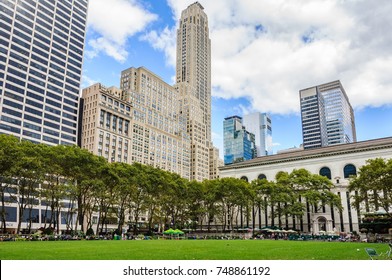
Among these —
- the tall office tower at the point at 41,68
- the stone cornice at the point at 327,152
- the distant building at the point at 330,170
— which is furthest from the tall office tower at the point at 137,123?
the distant building at the point at 330,170

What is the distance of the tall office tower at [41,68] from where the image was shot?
3612 inches

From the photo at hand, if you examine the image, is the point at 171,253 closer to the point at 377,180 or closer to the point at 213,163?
the point at 377,180

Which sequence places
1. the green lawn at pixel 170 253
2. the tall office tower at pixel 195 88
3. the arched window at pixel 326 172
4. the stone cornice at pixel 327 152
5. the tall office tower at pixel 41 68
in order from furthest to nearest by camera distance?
the tall office tower at pixel 195 88, the tall office tower at pixel 41 68, the arched window at pixel 326 172, the stone cornice at pixel 327 152, the green lawn at pixel 170 253

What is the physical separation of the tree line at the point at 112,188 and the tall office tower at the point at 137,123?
3115 centimetres

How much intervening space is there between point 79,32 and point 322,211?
9078 centimetres

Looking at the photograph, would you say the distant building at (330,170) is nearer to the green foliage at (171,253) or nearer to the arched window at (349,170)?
the arched window at (349,170)

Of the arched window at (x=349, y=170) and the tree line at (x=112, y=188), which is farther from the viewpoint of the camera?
the arched window at (x=349, y=170)

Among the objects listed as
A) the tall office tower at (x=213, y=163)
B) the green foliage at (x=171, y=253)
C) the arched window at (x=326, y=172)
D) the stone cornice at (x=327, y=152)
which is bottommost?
the green foliage at (x=171, y=253)

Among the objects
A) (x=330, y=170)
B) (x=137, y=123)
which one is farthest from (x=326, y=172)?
(x=137, y=123)

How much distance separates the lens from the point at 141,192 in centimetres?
6519

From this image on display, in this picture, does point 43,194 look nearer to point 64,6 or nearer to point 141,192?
point 141,192

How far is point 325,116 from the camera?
191125 millimetres

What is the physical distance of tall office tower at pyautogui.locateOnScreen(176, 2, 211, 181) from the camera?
551 ft
